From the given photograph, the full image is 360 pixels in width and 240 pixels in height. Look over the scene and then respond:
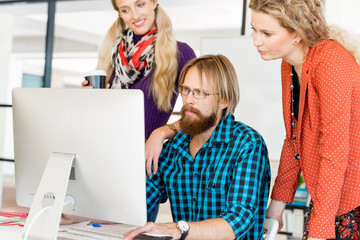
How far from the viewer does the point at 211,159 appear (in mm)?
1691

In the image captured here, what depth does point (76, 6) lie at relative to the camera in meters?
5.13

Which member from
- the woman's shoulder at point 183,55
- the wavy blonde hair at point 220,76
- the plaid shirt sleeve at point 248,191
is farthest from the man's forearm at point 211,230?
the woman's shoulder at point 183,55

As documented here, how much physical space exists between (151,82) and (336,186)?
0.86 m

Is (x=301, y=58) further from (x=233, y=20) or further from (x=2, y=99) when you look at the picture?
(x=2, y=99)

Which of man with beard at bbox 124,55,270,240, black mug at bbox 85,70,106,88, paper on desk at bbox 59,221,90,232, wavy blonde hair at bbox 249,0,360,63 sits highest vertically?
wavy blonde hair at bbox 249,0,360,63

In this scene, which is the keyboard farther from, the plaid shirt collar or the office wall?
the office wall

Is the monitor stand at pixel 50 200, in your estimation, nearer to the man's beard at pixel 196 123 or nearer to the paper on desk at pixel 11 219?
the paper on desk at pixel 11 219

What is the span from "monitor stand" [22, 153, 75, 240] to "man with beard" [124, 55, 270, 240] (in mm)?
499

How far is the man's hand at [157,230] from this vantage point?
1256 millimetres

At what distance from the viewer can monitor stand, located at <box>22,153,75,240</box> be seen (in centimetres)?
126

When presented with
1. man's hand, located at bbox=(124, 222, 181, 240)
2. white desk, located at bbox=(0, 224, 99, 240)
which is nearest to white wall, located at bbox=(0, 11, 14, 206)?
white desk, located at bbox=(0, 224, 99, 240)

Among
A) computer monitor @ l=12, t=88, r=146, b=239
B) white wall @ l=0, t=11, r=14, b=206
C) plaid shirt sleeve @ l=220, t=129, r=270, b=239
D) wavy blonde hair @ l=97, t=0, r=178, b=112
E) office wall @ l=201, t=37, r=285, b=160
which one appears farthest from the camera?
white wall @ l=0, t=11, r=14, b=206

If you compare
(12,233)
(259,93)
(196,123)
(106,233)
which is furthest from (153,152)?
(259,93)

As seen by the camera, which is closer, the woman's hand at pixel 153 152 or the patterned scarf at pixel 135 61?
the woman's hand at pixel 153 152
